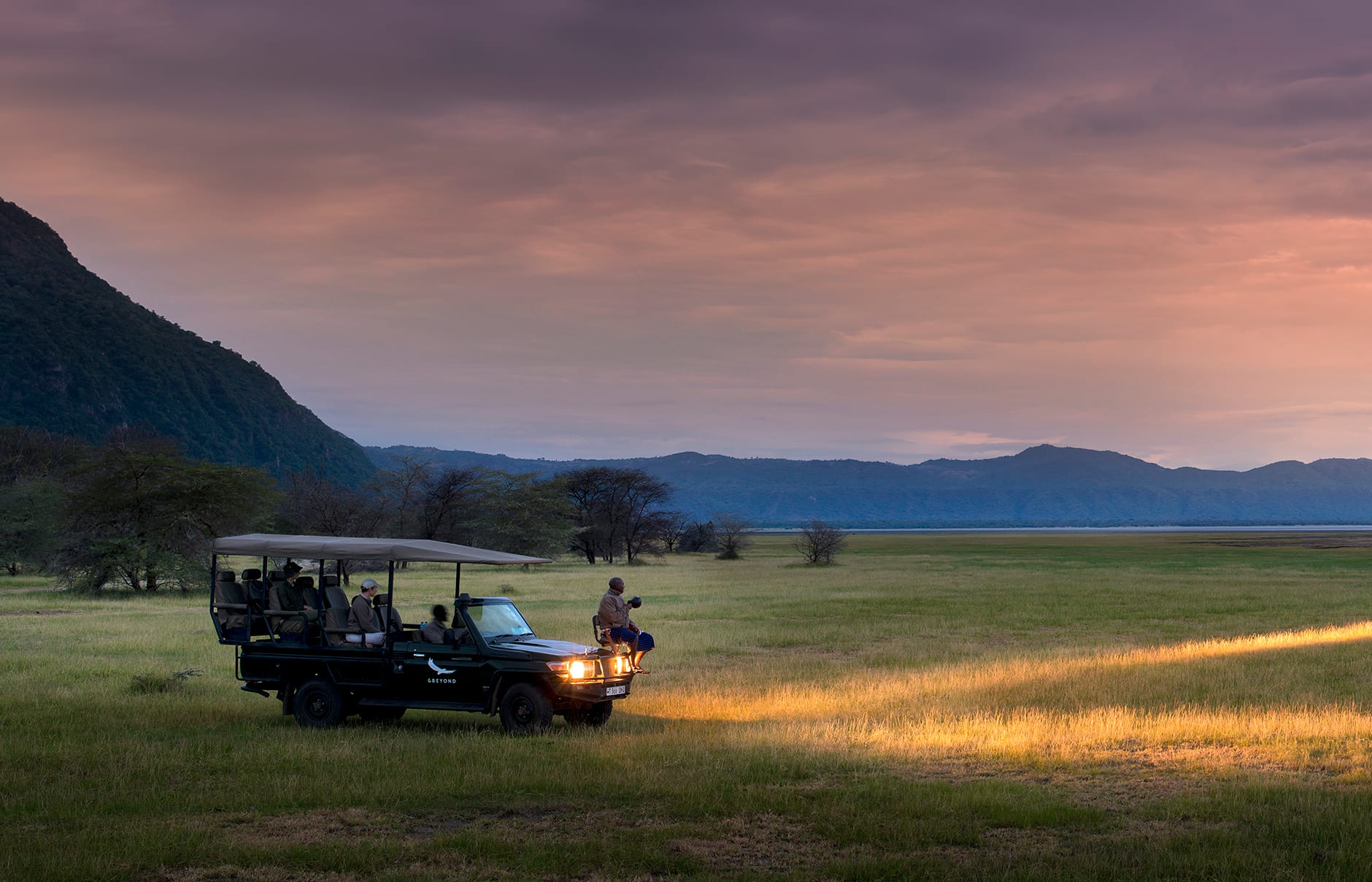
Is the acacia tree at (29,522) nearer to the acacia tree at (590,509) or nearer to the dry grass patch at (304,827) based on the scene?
the acacia tree at (590,509)

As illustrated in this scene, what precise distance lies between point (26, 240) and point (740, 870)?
Result: 217m

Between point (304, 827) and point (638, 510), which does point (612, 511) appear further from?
point (304, 827)

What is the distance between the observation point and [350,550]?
17.1m

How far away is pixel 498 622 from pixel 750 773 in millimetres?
5196

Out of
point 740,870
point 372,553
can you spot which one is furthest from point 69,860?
point 372,553

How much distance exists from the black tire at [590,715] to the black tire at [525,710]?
0.95 meters

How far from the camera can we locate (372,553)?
1712 centimetres

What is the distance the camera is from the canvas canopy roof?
17.0 m

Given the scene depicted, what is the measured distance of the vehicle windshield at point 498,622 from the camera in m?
16.8

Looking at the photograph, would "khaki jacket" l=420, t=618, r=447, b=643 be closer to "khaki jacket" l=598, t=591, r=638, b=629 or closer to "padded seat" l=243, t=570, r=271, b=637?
"padded seat" l=243, t=570, r=271, b=637

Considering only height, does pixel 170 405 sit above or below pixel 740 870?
above

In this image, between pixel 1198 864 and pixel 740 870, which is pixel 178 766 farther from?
pixel 1198 864

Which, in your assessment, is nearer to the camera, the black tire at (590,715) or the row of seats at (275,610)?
the black tire at (590,715)

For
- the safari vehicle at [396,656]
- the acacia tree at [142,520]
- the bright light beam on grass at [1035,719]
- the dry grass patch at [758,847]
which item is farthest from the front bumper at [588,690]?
the acacia tree at [142,520]
